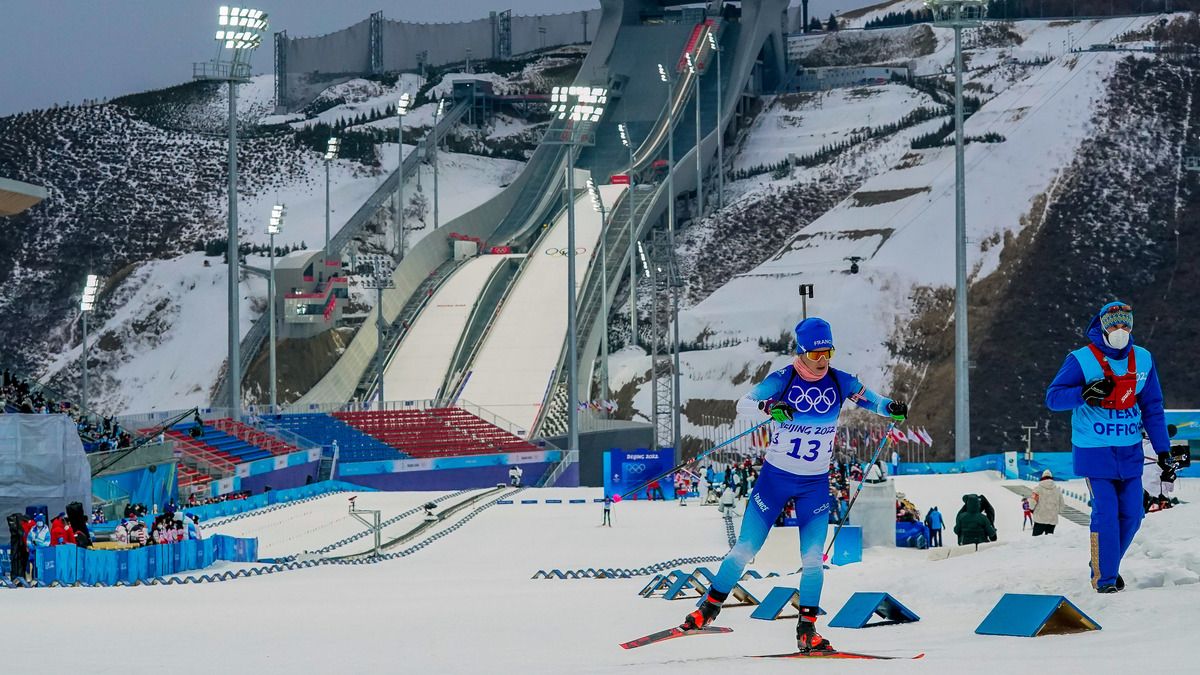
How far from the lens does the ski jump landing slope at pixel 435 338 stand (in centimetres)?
6506

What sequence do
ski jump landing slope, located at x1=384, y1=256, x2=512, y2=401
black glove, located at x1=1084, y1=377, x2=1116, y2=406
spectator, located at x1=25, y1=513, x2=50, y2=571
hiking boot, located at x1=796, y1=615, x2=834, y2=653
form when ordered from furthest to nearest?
Answer: ski jump landing slope, located at x1=384, y1=256, x2=512, y2=401 < spectator, located at x1=25, y1=513, x2=50, y2=571 < black glove, located at x1=1084, y1=377, x2=1116, y2=406 < hiking boot, located at x1=796, y1=615, x2=834, y2=653

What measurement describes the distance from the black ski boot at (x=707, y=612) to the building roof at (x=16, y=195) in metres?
26.5

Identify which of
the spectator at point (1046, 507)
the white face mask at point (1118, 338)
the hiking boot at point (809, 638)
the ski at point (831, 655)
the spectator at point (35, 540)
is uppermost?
the white face mask at point (1118, 338)

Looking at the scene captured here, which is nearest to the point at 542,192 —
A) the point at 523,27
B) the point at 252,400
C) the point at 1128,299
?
the point at 252,400

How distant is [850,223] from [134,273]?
38165 mm

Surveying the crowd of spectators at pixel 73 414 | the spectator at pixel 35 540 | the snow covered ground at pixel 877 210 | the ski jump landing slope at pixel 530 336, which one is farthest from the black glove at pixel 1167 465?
the snow covered ground at pixel 877 210

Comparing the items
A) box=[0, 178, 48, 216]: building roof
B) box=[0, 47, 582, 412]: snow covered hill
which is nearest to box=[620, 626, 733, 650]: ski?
box=[0, 178, 48, 216]: building roof

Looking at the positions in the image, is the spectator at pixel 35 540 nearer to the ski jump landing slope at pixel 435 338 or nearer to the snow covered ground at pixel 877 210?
the ski jump landing slope at pixel 435 338

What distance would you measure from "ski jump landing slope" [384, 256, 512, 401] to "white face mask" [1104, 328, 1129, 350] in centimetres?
5412

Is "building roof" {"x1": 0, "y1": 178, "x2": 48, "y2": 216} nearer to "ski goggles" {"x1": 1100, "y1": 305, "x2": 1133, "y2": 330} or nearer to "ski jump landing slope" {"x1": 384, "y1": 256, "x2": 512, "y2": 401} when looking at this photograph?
"ski goggles" {"x1": 1100, "y1": 305, "x2": 1133, "y2": 330}

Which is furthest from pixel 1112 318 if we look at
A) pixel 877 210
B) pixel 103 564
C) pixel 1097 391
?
pixel 877 210

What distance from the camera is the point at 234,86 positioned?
41.3 meters

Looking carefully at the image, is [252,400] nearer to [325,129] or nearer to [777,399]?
[325,129]

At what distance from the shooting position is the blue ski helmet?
33.3 feet
